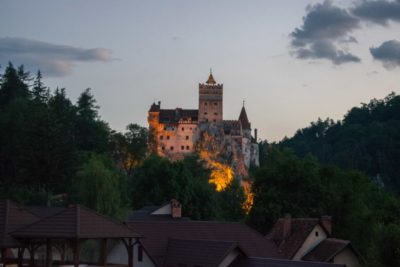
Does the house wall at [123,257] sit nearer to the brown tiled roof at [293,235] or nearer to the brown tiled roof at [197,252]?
the brown tiled roof at [197,252]

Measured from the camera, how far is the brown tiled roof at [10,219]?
37562 mm

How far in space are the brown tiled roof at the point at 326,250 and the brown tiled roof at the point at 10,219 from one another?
22.7 metres

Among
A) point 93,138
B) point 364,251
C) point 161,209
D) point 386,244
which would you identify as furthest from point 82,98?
point 386,244

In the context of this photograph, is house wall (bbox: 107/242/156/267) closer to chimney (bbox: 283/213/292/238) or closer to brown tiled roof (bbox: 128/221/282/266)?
brown tiled roof (bbox: 128/221/282/266)

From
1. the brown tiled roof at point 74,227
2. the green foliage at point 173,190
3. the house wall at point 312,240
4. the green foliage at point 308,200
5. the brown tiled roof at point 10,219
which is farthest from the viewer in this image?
the green foliage at point 173,190

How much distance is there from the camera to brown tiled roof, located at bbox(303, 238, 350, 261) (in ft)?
180

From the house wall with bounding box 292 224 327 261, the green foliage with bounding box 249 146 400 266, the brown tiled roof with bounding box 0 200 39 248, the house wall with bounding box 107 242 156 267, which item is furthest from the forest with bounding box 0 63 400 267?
the brown tiled roof with bounding box 0 200 39 248

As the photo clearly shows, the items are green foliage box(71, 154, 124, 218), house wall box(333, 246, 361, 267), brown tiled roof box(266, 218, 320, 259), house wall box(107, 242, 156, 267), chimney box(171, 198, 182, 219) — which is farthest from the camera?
green foliage box(71, 154, 124, 218)

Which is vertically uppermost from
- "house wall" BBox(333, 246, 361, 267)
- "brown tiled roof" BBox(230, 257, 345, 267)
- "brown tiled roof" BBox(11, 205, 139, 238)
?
"brown tiled roof" BBox(11, 205, 139, 238)

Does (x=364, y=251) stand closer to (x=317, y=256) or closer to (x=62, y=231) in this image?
(x=317, y=256)

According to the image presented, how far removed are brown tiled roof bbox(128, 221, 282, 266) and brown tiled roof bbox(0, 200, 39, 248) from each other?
9.65m

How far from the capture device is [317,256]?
5553cm

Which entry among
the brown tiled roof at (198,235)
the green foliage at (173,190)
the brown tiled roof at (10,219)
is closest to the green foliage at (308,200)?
the green foliage at (173,190)

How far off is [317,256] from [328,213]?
16770 mm
